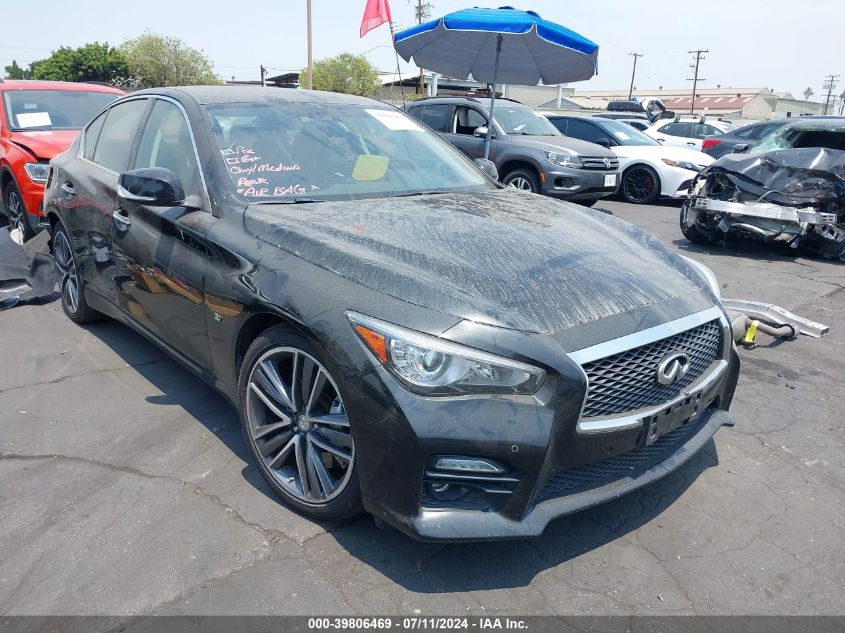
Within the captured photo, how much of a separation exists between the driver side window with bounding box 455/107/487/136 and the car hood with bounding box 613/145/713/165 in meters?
2.71

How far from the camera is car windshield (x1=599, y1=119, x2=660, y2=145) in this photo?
12.6m

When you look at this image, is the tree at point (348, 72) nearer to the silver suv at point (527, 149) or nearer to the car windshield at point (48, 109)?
the silver suv at point (527, 149)

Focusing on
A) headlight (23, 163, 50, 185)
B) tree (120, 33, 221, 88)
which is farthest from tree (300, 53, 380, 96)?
headlight (23, 163, 50, 185)

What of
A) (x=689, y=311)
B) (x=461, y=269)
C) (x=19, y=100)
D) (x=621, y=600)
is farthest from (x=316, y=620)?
(x=19, y=100)

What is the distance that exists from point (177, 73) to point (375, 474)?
196 feet

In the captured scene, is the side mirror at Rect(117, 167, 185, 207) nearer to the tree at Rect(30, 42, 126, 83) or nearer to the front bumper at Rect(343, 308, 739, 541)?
the front bumper at Rect(343, 308, 739, 541)

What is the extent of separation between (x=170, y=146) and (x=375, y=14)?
11134 mm

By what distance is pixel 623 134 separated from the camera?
41.6 ft

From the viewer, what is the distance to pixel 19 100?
7.47m

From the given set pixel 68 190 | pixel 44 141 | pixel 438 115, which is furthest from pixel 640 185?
pixel 68 190

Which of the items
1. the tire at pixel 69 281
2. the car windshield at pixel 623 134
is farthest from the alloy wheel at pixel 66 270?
the car windshield at pixel 623 134

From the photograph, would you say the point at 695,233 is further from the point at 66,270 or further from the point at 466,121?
the point at 66,270

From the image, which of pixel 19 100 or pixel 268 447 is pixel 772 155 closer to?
pixel 268 447

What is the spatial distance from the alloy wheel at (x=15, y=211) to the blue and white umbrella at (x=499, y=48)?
5.37m
